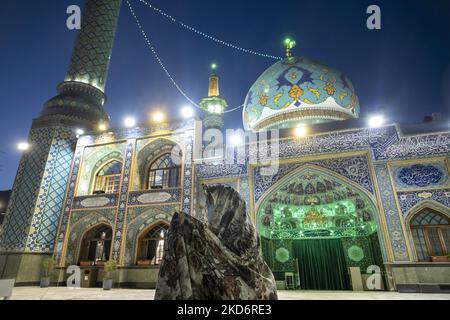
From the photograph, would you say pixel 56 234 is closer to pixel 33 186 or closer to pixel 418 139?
pixel 33 186

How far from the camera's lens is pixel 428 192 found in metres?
8.83

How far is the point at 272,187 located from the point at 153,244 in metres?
5.80

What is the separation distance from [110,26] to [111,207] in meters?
12.1

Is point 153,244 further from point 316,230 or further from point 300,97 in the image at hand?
point 300,97

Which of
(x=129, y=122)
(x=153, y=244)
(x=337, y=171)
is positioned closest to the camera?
(x=337, y=171)

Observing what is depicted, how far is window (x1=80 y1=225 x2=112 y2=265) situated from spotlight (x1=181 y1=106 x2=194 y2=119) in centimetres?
642

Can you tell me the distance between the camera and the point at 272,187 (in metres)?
10.4

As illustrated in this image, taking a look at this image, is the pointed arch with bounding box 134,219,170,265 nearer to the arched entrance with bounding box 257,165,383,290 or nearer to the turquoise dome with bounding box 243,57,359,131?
the arched entrance with bounding box 257,165,383,290

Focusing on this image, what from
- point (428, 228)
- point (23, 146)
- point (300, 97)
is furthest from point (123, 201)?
point (428, 228)

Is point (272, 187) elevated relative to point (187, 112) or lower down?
lower down

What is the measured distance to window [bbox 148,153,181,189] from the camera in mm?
13320

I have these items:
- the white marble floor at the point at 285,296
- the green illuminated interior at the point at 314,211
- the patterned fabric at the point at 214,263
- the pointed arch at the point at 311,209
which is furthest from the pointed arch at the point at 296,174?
the patterned fabric at the point at 214,263

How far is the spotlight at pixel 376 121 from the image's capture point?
1001cm

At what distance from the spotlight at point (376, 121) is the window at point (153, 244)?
9245 mm
